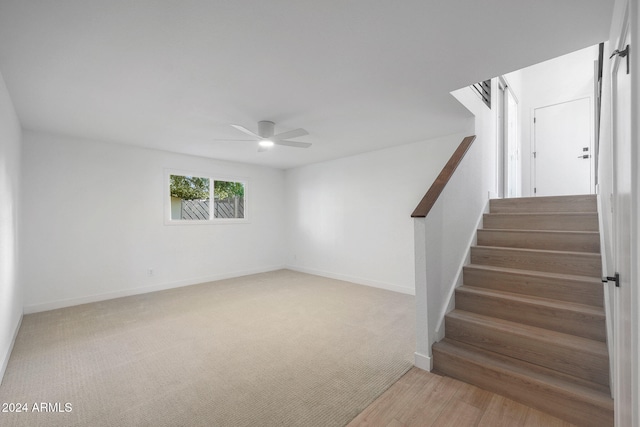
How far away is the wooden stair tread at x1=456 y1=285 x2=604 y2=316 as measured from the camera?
2.01 meters

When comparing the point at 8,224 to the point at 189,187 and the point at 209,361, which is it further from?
the point at 189,187

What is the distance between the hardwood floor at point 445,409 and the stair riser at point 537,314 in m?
0.64

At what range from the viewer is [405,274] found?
4.34 m

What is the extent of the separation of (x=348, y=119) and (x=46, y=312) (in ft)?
14.6

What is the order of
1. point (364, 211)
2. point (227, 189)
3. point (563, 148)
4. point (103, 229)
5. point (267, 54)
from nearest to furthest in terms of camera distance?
1. point (267, 54)
2. point (103, 229)
3. point (563, 148)
4. point (364, 211)
5. point (227, 189)

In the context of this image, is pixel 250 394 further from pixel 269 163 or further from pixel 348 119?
pixel 269 163

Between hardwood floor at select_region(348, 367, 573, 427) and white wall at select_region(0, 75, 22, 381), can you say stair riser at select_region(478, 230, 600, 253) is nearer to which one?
hardwood floor at select_region(348, 367, 573, 427)

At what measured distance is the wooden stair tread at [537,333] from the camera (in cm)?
181

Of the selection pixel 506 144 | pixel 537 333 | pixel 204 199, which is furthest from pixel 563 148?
pixel 204 199

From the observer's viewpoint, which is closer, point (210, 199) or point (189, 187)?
point (189, 187)

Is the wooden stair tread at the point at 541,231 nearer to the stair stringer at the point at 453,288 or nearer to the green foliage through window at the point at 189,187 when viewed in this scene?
the stair stringer at the point at 453,288

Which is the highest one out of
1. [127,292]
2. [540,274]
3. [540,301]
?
[540,274]

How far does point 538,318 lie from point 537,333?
0.16 m

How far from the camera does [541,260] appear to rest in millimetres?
2504
